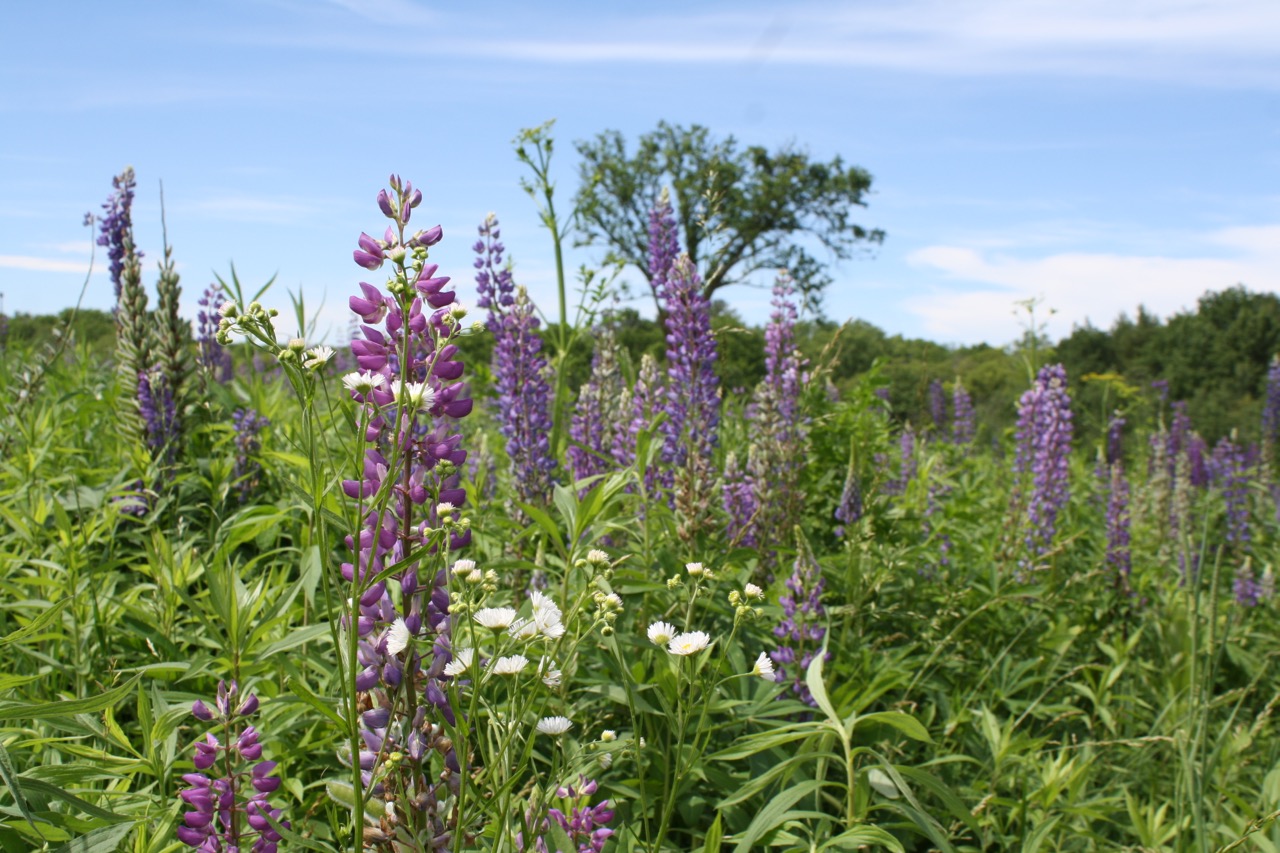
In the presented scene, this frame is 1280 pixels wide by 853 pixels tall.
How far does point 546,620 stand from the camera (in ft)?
A: 4.61

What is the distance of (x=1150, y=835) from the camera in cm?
274

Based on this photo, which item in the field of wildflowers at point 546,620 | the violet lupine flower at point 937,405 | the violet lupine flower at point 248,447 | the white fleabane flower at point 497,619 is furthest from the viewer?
the violet lupine flower at point 937,405

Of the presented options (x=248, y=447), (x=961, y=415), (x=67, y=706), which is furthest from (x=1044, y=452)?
(x=67, y=706)

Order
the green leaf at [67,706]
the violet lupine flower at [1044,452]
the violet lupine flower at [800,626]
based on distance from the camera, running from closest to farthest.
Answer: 1. the green leaf at [67,706]
2. the violet lupine flower at [800,626]
3. the violet lupine flower at [1044,452]

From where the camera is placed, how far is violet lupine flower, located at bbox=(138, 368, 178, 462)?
3.71 meters

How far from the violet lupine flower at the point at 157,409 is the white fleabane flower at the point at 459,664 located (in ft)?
9.06

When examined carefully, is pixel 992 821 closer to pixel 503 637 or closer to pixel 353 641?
pixel 503 637

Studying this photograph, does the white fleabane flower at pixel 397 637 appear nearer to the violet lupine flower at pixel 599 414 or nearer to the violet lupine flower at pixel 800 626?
the violet lupine flower at pixel 800 626

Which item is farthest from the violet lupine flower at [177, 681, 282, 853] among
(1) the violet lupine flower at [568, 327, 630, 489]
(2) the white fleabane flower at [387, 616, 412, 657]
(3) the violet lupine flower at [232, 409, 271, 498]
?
(1) the violet lupine flower at [568, 327, 630, 489]

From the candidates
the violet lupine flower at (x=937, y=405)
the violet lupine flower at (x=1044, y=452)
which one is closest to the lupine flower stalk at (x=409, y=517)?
the violet lupine flower at (x=1044, y=452)

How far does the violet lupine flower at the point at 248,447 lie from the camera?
13.1 ft

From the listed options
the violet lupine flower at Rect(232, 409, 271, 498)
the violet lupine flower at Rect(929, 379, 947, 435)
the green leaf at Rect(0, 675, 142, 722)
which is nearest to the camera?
the green leaf at Rect(0, 675, 142, 722)

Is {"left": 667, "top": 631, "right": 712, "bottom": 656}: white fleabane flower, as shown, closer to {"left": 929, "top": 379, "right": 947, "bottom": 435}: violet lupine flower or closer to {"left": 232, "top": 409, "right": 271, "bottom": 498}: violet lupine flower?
{"left": 232, "top": 409, "right": 271, "bottom": 498}: violet lupine flower

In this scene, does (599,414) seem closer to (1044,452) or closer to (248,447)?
(248,447)
